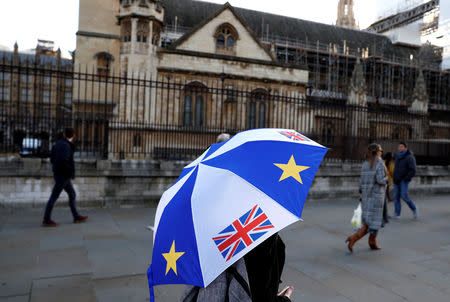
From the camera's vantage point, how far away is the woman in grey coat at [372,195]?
529 centimetres

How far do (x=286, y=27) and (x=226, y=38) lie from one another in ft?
41.8

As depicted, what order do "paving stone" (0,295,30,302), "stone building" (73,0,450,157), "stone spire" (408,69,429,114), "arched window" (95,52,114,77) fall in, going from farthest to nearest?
"stone spire" (408,69,429,114), "arched window" (95,52,114,77), "stone building" (73,0,450,157), "paving stone" (0,295,30,302)

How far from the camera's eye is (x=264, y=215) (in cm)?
159

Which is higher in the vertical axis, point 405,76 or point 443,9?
point 443,9

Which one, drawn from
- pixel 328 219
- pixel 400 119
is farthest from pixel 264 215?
pixel 400 119

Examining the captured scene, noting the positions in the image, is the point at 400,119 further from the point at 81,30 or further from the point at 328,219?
the point at 81,30

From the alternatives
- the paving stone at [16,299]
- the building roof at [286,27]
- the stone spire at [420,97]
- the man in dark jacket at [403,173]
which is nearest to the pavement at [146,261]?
the paving stone at [16,299]

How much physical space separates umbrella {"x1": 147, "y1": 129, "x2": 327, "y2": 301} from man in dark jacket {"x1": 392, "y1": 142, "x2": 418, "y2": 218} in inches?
291

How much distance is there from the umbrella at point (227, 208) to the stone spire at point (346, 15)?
63.0 meters

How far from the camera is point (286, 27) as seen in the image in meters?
35.6

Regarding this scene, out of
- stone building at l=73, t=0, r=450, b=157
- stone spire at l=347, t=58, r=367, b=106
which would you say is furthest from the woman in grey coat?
stone spire at l=347, t=58, r=367, b=106

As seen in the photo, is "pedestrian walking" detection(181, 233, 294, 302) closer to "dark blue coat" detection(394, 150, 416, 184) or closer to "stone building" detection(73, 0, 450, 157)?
"dark blue coat" detection(394, 150, 416, 184)

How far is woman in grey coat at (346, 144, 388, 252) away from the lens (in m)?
5.29

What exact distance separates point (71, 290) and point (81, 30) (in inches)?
1066
